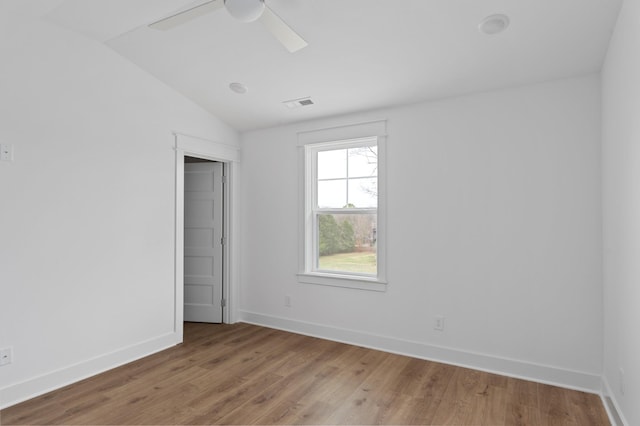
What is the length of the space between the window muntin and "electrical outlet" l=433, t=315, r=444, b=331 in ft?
2.45

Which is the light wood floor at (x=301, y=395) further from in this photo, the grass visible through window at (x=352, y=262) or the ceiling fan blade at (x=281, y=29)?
the ceiling fan blade at (x=281, y=29)

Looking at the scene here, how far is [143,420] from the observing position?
2.42 meters

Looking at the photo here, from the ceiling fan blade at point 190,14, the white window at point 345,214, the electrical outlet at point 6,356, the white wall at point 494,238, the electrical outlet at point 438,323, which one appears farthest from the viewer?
the white window at point 345,214

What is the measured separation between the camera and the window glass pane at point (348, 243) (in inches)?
155

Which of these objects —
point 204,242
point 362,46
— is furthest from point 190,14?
point 204,242

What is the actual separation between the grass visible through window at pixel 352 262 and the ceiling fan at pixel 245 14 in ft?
7.46

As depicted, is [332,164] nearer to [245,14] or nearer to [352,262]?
[352,262]

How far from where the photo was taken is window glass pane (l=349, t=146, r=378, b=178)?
3.93m

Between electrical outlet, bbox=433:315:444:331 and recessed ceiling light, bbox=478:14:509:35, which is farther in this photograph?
electrical outlet, bbox=433:315:444:331

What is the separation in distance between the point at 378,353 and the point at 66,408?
255cm

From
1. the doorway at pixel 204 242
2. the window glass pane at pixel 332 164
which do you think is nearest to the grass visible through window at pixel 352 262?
the window glass pane at pixel 332 164

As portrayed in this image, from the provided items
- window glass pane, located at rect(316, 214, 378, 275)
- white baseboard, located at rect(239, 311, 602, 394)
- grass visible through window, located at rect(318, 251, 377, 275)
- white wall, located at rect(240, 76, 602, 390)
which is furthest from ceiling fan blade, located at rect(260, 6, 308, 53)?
white baseboard, located at rect(239, 311, 602, 394)

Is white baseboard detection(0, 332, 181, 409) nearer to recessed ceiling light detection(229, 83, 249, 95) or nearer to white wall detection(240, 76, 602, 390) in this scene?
white wall detection(240, 76, 602, 390)

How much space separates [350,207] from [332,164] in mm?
549
